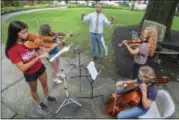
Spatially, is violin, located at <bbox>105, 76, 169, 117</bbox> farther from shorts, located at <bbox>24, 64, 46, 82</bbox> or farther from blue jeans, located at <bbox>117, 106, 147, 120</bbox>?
shorts, located at <bbox>24, 64, 46, 82</bbox>

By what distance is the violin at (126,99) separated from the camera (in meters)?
3.35

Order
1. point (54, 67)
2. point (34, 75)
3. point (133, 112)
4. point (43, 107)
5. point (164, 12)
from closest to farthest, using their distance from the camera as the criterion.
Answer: point (133, 112)
point (34, 75)
point (43, 107)
point (54, 67)
point (164, 12)

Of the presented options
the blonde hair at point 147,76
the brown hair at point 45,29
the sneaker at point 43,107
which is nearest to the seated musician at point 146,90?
the blonde hair at point 147,76

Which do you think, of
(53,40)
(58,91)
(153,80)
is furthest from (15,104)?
(153,80)

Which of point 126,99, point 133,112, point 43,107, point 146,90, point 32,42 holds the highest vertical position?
point 32,42

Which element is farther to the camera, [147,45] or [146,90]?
[147,45]

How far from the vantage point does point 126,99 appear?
364 centimetres

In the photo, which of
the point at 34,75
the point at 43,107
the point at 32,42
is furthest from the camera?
the point at 43,107

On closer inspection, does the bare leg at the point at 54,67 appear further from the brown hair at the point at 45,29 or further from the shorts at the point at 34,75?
the shorts at the point at 34,75

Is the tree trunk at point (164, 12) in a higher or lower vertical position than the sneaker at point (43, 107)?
higher

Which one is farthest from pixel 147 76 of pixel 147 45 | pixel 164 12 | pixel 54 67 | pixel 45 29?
pixel 164 12

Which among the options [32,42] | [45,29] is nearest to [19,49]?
[32,42]

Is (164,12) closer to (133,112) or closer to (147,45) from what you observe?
(147,45)

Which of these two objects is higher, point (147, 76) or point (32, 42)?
point (32, 42)
